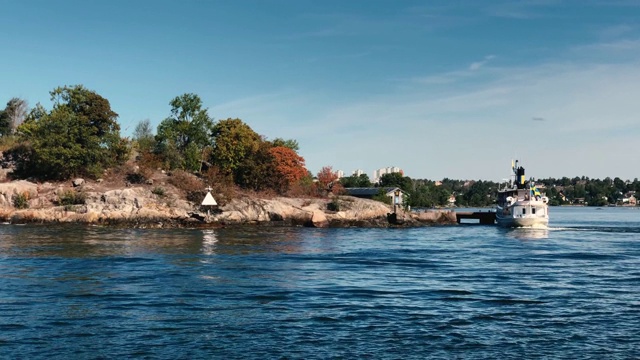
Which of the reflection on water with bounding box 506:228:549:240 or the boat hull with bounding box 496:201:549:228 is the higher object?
the boat hull with bounding box 496:201:549:228

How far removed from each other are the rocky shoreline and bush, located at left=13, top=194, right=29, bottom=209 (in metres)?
0.16

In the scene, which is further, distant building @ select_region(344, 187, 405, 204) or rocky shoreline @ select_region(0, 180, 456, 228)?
distant building @ select_region(344, 187, 405, 204)

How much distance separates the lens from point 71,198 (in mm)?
67625

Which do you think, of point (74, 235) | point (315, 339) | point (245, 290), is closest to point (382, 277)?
point (245, 290)

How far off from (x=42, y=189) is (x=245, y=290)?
5725 centimetres

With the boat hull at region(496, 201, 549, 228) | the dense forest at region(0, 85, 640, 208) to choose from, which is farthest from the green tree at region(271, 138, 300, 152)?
the boat hull at region(496, 201, 549, 228)

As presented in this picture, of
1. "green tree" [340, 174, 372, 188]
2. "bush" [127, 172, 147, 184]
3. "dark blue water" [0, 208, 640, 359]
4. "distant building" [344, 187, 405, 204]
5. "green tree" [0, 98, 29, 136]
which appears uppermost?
"green tree" [0, 98, 29, 136]

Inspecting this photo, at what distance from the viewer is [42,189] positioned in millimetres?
71688

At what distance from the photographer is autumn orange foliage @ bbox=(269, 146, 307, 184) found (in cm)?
8292

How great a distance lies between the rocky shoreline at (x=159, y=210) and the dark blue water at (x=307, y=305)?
91.0 feet

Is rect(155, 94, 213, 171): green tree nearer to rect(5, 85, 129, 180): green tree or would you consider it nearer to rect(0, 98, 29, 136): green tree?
rect(5, 85, 129, 180): green tree

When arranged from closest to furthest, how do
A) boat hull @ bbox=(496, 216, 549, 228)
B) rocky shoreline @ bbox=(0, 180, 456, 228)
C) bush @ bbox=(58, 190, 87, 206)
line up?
1. rocky shoreline @ bbox=(0, 180, 456, 228)
2. bush @ bbox=(58, 190, 87, 206)
3. boat hull @ bbox=(496, 216, 549, 228)

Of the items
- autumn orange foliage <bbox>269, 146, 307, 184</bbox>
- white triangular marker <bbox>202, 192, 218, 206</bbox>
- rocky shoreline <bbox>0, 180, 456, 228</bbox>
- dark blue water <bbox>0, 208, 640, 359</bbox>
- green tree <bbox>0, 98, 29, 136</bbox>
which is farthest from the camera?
green tree <bbox>0, 98, 29, 136</bbox>

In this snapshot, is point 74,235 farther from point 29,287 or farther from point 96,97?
point 96,97
